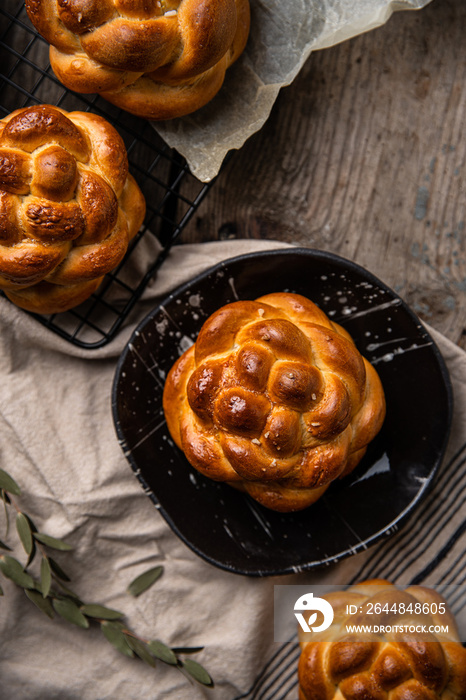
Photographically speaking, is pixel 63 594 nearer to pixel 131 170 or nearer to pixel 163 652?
pixel 163 652

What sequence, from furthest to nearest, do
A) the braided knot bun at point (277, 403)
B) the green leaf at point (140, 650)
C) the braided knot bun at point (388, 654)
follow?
1. the green leaf at point (140, 650)
2. the braided knot bun at point (388, 654)
3. the braided knot bun at point (277, 403)

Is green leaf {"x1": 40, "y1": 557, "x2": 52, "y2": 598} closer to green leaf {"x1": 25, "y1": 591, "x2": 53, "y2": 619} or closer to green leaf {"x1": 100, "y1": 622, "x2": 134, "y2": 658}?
green leaf {"x1": 25, "y1": 591, "x2": 53, "y2": 619}

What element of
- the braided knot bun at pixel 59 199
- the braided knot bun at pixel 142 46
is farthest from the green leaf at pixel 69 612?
the braided knot bun at pixel 142 46

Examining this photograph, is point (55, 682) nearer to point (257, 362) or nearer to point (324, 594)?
point (324, 594)

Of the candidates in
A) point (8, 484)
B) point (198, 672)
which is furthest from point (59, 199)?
point (198, 672)

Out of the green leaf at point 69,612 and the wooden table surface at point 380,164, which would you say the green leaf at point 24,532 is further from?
the wooden table surface at point 380,164

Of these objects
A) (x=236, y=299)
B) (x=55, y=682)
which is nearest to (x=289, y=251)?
(x=236, y=299)
